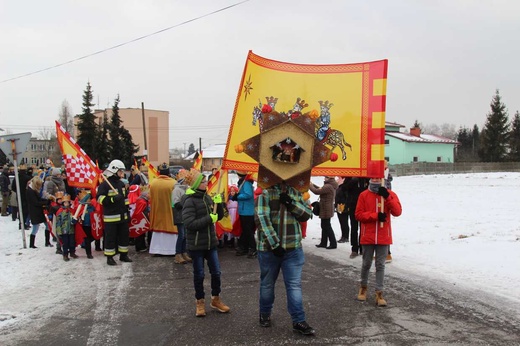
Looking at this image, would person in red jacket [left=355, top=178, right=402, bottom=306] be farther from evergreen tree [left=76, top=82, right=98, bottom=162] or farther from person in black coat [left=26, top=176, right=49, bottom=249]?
evergreen tree [left=76, top=82, right=98, bottom=162]

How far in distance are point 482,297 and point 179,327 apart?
4.50m

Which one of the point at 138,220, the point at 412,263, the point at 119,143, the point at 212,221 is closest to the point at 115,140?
the point at 119,143

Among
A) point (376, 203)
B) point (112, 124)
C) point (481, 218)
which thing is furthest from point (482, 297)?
point (112, 124)

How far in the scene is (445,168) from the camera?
54.6 m

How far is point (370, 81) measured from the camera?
6.83 meters

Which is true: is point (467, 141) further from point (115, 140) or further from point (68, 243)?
point (68, 243)

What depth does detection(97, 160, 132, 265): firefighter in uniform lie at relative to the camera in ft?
30.1

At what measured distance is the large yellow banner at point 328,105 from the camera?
6.78 meters

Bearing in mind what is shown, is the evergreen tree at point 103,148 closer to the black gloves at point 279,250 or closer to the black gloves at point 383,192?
the black gloves at point 383,192

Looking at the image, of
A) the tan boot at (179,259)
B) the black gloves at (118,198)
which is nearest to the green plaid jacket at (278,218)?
the tan boot at (179,259)

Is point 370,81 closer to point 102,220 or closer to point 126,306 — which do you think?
point 126,306

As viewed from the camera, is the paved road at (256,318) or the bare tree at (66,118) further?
the bare tree at (66,118)

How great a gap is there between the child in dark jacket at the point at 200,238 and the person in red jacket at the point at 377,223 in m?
2.13

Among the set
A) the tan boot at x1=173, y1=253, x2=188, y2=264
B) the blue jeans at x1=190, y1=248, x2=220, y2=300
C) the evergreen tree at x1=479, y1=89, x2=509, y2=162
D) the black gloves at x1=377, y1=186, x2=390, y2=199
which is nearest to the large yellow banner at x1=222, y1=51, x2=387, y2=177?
the black gloves at x1=377, y1=186, x2=390, y2=199
